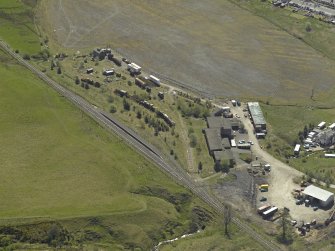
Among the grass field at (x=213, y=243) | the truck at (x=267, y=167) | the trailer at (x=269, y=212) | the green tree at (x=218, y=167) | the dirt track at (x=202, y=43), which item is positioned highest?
the dirt track at (x=202, y=43)

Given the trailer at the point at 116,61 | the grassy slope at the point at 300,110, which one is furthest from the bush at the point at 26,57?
the grassy slope at the point at 300,110

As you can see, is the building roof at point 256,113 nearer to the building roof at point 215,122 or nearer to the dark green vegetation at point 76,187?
the building roof at point 215,122

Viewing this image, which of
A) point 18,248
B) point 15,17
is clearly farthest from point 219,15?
point 18,248

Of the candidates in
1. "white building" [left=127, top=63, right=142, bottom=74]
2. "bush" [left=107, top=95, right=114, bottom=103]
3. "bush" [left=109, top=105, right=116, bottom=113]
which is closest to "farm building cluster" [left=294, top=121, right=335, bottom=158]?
"bush" [left=109, top=105, right=116, bottom=113]

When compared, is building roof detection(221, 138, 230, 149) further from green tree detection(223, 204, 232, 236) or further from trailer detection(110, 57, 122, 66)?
trailer detection(110, 57, 122, 66)

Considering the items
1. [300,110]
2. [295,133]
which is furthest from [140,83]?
[295,133]

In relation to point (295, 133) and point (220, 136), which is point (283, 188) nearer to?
point (220, 136)

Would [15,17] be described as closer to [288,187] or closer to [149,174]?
[149,174]
